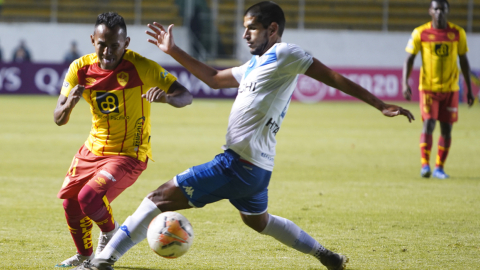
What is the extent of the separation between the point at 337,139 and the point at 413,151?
81.8 inches

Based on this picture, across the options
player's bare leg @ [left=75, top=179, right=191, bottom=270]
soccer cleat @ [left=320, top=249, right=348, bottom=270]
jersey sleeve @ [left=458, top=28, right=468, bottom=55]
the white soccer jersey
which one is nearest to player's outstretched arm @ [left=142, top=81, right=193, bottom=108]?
the white soccer jersey

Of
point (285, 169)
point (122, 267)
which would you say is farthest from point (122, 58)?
point (285, 169)

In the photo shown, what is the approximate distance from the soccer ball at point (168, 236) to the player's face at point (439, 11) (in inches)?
254

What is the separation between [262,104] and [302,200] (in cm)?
344

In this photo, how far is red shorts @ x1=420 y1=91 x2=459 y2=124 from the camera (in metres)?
9.07

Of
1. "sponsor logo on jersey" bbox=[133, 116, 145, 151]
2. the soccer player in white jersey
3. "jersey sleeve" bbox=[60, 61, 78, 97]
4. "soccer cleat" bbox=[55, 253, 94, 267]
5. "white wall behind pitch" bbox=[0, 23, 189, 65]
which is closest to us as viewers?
the soccer player in white jersey

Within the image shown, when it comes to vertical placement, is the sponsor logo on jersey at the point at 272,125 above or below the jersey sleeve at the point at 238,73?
below

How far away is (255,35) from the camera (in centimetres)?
400

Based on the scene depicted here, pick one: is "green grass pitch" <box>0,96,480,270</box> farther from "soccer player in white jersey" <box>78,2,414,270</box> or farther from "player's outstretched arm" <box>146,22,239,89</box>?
"player's outstretched arm" <box>146,22,239,89</box>

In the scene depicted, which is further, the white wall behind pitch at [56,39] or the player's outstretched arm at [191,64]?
the white wall behind pitch at [56,39]

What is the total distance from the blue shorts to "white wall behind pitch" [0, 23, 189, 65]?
2456 cm

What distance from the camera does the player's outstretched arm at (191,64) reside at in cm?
416

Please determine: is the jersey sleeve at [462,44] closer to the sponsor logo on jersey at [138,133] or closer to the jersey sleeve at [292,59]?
the jersey sleeve at [292,59]

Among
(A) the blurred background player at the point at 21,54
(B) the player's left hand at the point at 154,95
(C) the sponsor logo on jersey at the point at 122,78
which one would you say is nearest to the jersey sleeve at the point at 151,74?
(C) the sponsor logo on jersey at the point at 122,78
